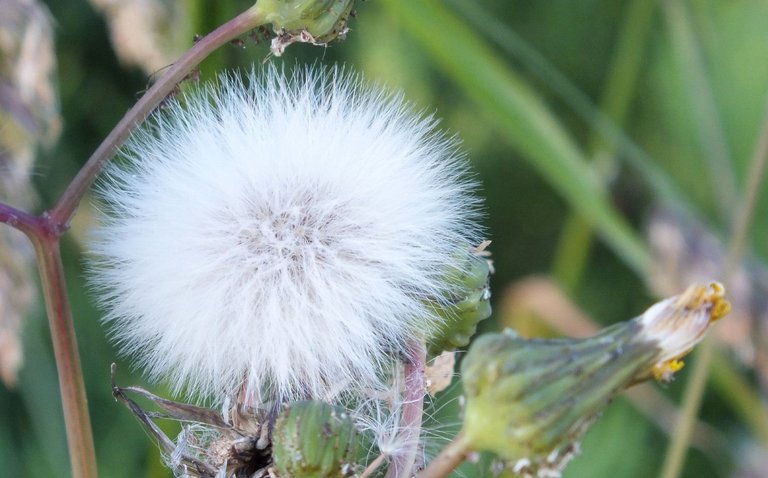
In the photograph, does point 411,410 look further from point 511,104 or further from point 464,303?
point 511,104

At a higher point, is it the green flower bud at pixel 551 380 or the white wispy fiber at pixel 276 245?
the white wispy fiber at pixel 276 245

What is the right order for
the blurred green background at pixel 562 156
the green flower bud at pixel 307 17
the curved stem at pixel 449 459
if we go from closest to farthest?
the curved stem at pixel 449 459 → the green flower bud at pixel 307 17 → the blurred green background at pixel 562 156

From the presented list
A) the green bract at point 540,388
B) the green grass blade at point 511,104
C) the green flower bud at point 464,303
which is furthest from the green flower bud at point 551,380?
the green grass blade at point 511,104

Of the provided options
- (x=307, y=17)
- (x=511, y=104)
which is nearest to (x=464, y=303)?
(x=307, y=17)

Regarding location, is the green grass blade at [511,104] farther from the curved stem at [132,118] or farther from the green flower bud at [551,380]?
the green flower bud at [551,380]

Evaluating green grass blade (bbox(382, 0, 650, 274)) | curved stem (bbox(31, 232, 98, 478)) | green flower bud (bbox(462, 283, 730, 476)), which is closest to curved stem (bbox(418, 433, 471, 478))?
green flower bud (bbox(462, 283, 730, 476))

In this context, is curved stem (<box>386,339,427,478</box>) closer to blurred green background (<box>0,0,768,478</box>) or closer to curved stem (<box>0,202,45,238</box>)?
blurred green background (<box>0,0,768,478</box>)

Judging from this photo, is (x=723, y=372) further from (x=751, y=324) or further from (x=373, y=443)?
(x=373, y=443)
